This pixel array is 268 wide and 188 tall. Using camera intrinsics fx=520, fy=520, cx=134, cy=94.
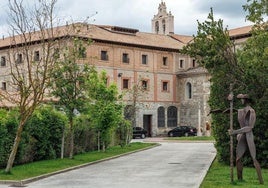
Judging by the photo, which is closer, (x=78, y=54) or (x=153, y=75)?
(x=78, y=54)

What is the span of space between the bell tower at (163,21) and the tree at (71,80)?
66.7 m

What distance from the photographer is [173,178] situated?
1647 cm

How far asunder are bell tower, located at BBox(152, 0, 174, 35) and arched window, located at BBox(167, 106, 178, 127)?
30.6 m

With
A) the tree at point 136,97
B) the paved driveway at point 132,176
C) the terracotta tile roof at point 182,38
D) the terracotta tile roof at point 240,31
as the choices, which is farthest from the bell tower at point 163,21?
the paved driveway at point 132,176

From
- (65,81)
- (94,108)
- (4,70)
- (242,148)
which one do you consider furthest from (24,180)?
(4,70)

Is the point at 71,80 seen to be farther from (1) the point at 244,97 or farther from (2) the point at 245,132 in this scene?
(2) the point at 245,132

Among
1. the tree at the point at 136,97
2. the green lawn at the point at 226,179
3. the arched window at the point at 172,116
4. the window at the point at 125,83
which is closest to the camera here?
the green lawn at the point at 226,179

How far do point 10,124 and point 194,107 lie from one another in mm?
42044

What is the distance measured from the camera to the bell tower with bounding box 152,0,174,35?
301ft

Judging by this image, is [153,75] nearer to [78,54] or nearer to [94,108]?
[94,108]

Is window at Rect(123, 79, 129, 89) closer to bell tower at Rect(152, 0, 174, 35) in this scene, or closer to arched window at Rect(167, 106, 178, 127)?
arched window at Rect(167, 106, 178, 127)

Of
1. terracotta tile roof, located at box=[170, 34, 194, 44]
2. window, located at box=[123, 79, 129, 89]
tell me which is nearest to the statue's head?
window, located at box=[123, 79, 129, 89]

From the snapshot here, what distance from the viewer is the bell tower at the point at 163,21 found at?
91.8 metres

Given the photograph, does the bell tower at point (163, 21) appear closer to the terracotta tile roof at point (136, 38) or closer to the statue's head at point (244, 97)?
the terracotta tile roof at point (136, 38)
